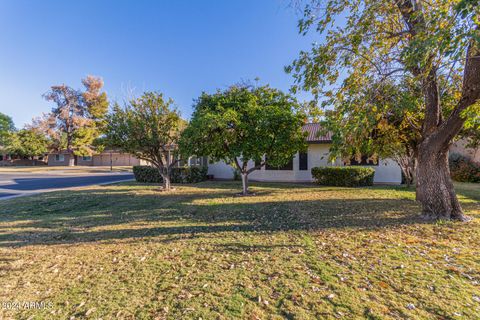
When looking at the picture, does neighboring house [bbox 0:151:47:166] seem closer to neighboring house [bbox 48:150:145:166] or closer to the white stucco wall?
neighboring house [bbox 48:150:145:166]

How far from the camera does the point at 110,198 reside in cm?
1005

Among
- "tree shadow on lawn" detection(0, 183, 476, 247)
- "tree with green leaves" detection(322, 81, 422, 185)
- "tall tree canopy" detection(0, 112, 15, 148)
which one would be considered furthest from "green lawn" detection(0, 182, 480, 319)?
"tall tree canopy" detection(0, 112, 15, 148)

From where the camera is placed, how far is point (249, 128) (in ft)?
29.1

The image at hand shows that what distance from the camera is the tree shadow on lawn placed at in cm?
532

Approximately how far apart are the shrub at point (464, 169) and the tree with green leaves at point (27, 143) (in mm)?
56033

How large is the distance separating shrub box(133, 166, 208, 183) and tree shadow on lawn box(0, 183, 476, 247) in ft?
19.3

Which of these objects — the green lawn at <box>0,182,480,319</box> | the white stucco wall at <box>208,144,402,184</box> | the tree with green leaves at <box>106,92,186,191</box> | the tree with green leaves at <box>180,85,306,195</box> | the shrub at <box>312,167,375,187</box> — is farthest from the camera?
the white stucco wall at <box>208,144,402,184</box>

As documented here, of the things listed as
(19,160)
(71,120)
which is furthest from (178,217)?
(19,160)

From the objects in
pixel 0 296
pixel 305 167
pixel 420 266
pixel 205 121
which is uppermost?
pixel 205 121

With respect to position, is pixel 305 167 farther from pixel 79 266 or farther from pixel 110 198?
pixel 79 266

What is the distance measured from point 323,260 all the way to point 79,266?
407 cm

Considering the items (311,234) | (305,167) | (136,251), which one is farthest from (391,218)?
(305,167)

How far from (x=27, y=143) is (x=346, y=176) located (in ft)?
172

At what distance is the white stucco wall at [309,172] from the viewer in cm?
1415
